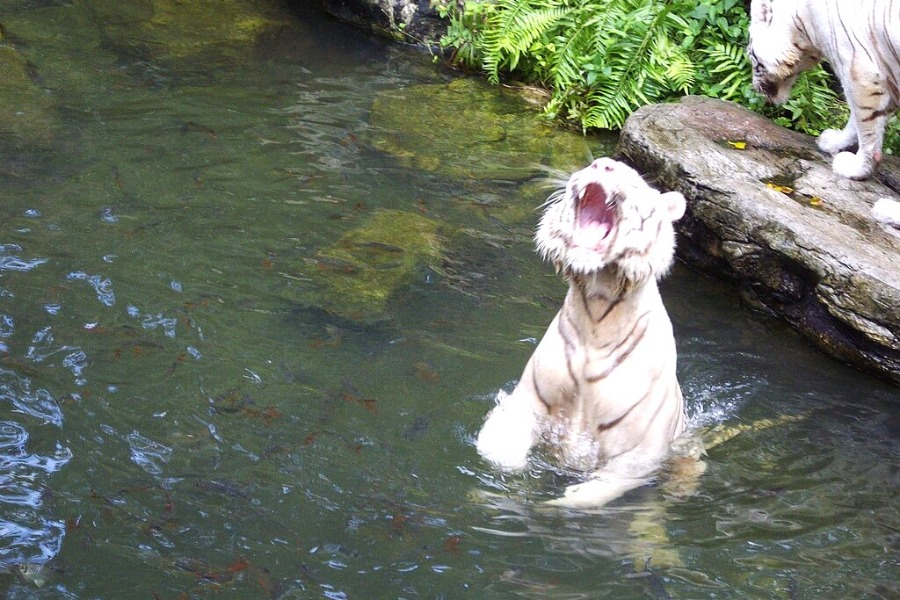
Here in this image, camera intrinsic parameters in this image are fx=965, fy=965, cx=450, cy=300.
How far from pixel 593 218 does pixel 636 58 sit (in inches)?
198

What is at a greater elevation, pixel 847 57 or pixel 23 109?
pixel 847 57

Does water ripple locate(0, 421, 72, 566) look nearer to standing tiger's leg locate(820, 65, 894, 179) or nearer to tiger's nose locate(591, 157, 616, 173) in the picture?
tiger's nose locate(591, 157, 616, 173)

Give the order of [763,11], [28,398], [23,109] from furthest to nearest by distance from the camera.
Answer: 1. [23,109]
2. [763,11]
3. [28,398]

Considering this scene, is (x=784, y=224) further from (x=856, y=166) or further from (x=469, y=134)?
(x=469, y=134)

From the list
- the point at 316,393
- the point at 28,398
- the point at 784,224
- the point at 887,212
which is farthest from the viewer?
the point at 887,212

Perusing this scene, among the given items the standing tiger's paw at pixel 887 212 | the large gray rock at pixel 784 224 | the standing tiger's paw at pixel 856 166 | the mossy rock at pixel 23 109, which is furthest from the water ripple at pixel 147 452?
the standing tiger's paw at pixel 856 166

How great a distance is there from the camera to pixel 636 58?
8359 mm

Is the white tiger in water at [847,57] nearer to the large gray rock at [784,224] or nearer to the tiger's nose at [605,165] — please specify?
the large gray rock at [784,224]

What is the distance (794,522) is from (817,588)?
1.42 feet

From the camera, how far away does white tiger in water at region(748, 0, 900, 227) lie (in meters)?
5.80

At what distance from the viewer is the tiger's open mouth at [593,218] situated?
367cm

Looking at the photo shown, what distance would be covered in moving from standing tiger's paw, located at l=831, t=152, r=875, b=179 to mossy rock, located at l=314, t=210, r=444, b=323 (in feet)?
8.74

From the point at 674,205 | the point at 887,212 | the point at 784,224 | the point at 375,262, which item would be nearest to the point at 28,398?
the point at 375,262

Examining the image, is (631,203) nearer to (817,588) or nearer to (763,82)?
(817,588)
